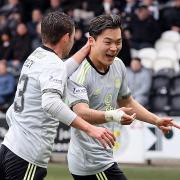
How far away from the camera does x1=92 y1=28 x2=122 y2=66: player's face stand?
580 cm

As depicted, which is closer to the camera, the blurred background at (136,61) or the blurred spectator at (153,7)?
the blurred background at (136,61)

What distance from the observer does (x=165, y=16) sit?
16234 millimetres

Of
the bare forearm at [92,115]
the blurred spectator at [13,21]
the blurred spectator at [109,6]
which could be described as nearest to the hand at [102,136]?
the bare forearm at [92,115]

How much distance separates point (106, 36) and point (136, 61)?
8.75 meters

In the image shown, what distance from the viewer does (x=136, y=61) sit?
1452 centimetres

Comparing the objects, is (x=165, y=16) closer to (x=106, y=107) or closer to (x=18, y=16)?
(x=18, y=16)

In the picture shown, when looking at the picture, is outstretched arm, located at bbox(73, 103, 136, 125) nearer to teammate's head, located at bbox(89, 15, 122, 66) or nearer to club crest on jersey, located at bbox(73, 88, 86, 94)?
club crest on jersey, located at bbox(73, 88, 86, 94)

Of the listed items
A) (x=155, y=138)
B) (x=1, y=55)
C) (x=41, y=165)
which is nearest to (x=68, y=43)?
(x=41, y=165)

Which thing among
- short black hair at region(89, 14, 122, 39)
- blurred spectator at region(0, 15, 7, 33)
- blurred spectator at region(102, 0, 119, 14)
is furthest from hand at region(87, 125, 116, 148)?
blurred spectator at region(0, 15, 7, 33)

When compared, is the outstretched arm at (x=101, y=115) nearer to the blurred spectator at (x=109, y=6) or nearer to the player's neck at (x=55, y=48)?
the player's neck at (x=55, y=48)

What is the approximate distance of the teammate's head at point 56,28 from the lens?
551 cm

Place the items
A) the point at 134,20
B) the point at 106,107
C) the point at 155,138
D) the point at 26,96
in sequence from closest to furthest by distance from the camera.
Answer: the point at 26,96 < the point at 106,107 < the point at 155,138 < the point at 134,20

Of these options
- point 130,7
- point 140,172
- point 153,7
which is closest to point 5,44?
point 130,7

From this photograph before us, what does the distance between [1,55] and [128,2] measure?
3341mm
